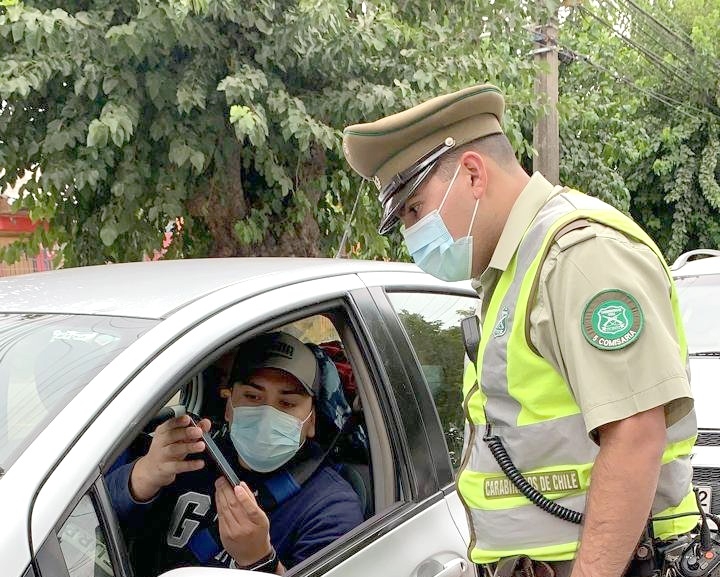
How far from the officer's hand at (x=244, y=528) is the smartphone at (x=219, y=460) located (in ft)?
0.11

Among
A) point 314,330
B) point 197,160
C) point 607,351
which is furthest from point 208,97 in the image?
point 607,351

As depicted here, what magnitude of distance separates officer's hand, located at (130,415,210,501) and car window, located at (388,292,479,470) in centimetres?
62

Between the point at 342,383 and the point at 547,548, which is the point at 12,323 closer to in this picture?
the point at 342,383

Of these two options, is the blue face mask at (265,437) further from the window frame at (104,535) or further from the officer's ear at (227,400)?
the window frame at (104,535)

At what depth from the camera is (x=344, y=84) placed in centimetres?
428

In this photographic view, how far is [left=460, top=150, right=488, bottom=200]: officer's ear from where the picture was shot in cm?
156

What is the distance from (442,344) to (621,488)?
44.4 inches

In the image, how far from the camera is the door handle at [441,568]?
177 centimetres

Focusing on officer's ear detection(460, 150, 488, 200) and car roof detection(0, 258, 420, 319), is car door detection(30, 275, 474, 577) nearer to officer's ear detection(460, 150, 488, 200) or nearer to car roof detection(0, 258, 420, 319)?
car roof detection(0, 258, 420, 319)

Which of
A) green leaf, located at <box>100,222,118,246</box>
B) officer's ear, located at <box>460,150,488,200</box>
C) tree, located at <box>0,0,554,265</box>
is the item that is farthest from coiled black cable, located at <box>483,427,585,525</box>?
green leaf, located at <box>100,222,118,246</box>

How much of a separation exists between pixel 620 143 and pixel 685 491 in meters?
9.27

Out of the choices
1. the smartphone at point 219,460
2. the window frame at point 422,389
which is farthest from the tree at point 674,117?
the smartphone at point 219,460

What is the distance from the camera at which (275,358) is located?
216 cm

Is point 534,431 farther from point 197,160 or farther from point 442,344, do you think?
point 197,160
